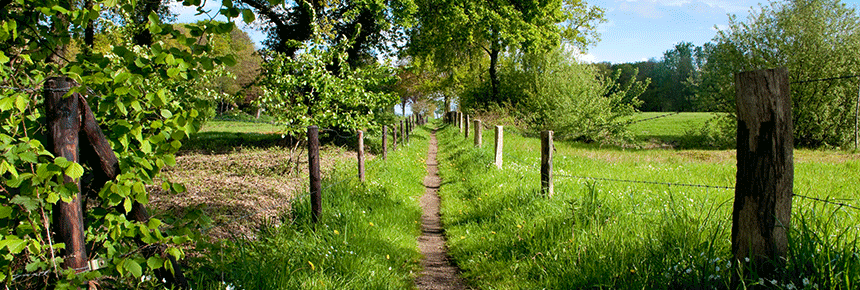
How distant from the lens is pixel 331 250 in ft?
14.9

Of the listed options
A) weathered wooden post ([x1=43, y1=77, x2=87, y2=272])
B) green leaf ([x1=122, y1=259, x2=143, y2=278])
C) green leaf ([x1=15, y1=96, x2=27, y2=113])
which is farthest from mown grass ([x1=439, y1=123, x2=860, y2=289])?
green leaf ([x1=15, y1=96, x2=27, y2=113])

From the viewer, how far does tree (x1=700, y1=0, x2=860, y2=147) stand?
19250 mm

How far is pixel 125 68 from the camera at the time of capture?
2.35 m

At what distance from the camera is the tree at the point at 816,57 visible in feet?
63.2

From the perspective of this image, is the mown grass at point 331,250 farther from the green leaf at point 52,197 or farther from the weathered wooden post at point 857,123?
the weathered wooden post at point 857,123

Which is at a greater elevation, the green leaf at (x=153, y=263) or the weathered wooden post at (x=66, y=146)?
the weathered wooden post at (x=66, y=146)

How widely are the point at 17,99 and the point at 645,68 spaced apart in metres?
121

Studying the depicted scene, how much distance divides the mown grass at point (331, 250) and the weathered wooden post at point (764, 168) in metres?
2.81

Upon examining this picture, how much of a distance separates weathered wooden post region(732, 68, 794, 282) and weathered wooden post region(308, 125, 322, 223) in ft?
12.7

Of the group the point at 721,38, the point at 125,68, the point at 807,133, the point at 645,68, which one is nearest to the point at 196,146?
the point at 125,68

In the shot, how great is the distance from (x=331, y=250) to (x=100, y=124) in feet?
8.03

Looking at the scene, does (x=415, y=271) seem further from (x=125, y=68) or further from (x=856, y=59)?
(x=856, y=59)

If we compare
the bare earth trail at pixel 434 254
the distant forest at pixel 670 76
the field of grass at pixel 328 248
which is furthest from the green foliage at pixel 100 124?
the distant forest at pixel 670 76

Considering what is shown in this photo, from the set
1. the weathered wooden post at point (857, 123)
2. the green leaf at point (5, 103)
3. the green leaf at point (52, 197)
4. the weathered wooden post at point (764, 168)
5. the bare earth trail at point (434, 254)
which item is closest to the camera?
the green leaf at point (5, 103)
